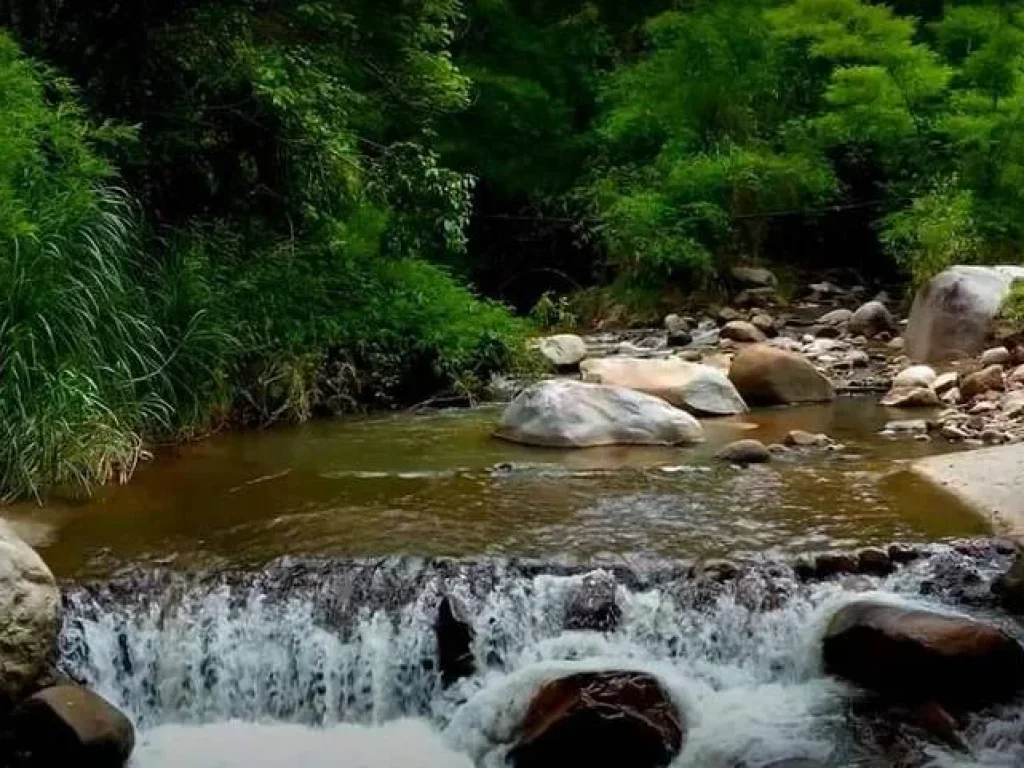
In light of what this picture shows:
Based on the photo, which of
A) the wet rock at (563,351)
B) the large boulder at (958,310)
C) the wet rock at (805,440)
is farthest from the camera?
the wet rock at (563,351)

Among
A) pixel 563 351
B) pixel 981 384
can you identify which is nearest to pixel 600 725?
pixel 981 384

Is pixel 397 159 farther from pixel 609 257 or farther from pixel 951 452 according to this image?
pixel 609 257

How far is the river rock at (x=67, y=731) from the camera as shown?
4188 millimetres

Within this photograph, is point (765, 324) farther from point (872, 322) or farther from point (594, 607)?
point (594, 607)

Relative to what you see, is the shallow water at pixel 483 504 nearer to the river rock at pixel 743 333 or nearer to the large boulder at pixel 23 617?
the large boulder at pixel 23 617

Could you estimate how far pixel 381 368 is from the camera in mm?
9172

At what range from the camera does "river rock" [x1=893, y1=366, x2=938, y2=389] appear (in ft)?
29.8

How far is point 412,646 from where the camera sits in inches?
191

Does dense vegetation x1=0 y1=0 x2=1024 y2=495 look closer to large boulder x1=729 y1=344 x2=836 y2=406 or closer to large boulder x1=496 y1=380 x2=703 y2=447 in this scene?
large boulder x1=496 y1=380 x2=703 y2=447

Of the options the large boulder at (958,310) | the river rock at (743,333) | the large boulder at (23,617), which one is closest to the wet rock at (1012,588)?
the large boulder at (23,617)

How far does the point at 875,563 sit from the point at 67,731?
300cm

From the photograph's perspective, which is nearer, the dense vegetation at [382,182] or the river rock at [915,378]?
the dense vegetation at [382,182]

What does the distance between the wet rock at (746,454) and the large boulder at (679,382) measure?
1.55 m

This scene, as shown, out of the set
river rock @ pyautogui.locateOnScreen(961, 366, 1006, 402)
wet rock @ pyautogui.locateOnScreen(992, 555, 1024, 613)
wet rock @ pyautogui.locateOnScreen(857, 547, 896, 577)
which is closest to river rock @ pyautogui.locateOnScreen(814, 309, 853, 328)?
river rock @ pyautogui.locateOnScreen(961, 366, 1006, 402)
